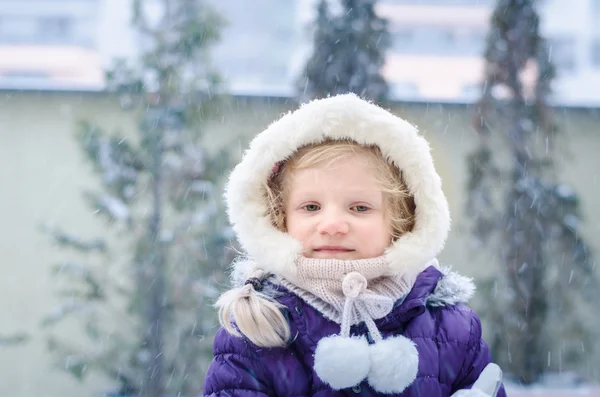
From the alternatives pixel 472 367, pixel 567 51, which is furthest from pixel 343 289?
pixel 567 51

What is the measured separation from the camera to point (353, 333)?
49.1 inches

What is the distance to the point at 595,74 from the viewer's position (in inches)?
275

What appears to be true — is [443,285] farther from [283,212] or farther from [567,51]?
[567,51]

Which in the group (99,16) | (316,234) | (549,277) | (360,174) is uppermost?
(99,16)

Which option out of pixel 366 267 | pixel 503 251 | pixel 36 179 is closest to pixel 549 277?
pixel 503 251

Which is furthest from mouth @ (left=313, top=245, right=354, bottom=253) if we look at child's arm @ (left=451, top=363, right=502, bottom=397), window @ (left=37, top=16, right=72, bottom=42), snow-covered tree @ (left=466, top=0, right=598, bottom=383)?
window @ (left=37, top=16, right=72, bottom=42)

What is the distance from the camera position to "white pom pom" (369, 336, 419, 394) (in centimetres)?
116

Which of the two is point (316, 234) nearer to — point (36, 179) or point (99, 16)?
point (36, 179)

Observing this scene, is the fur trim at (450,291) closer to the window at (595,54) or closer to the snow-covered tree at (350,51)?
the snow-covered tree at (350,51)

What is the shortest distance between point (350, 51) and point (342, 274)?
2.88 meters

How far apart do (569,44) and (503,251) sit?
120 inches

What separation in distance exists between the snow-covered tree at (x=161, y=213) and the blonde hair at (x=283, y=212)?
8.36 feet

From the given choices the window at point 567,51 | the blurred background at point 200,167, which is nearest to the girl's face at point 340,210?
the blurred background at point 200,167

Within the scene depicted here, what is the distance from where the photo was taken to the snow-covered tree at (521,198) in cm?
474
